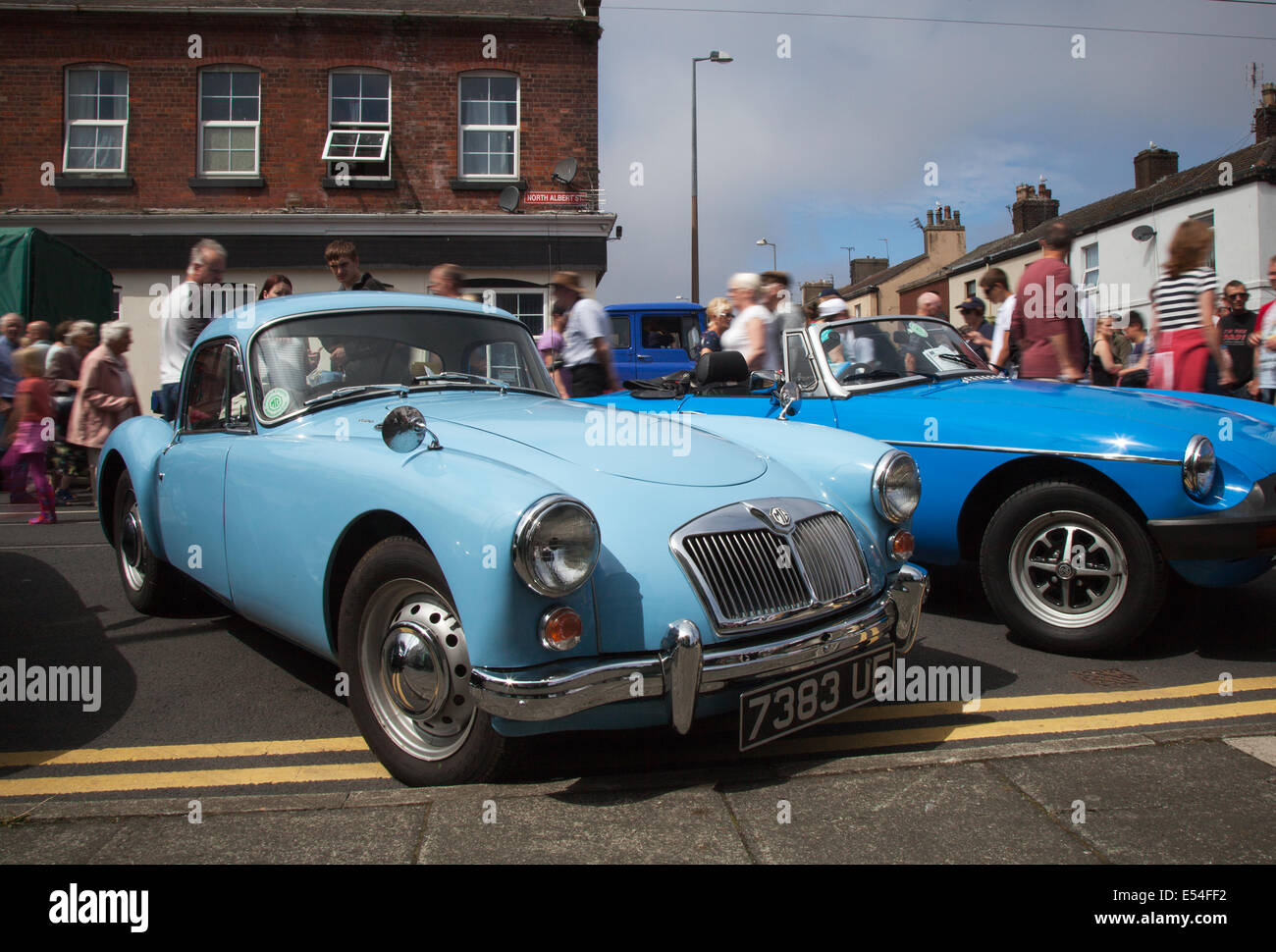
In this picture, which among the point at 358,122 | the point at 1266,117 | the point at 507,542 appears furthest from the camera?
the point at 1266,117

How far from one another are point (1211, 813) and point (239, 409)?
351 cm

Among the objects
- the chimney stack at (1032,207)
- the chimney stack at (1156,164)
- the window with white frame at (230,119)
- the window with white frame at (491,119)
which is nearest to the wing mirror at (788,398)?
the window with white frame at (491,119)

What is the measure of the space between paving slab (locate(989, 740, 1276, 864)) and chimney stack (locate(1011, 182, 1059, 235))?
3159 centimetres

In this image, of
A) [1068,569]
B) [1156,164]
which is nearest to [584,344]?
[1068,569]

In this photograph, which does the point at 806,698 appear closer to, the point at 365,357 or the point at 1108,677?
the point at 1108,677

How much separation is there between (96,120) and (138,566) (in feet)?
48.8

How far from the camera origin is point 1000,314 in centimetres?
658

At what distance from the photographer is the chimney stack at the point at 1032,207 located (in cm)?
3095

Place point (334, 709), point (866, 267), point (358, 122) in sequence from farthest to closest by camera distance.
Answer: point (866, 267)
point (358, 122)
point (334, 709)

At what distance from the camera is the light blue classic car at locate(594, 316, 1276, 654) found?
3643 mm

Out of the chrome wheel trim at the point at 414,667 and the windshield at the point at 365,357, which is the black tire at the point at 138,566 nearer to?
the windshield at the point at 365,357
